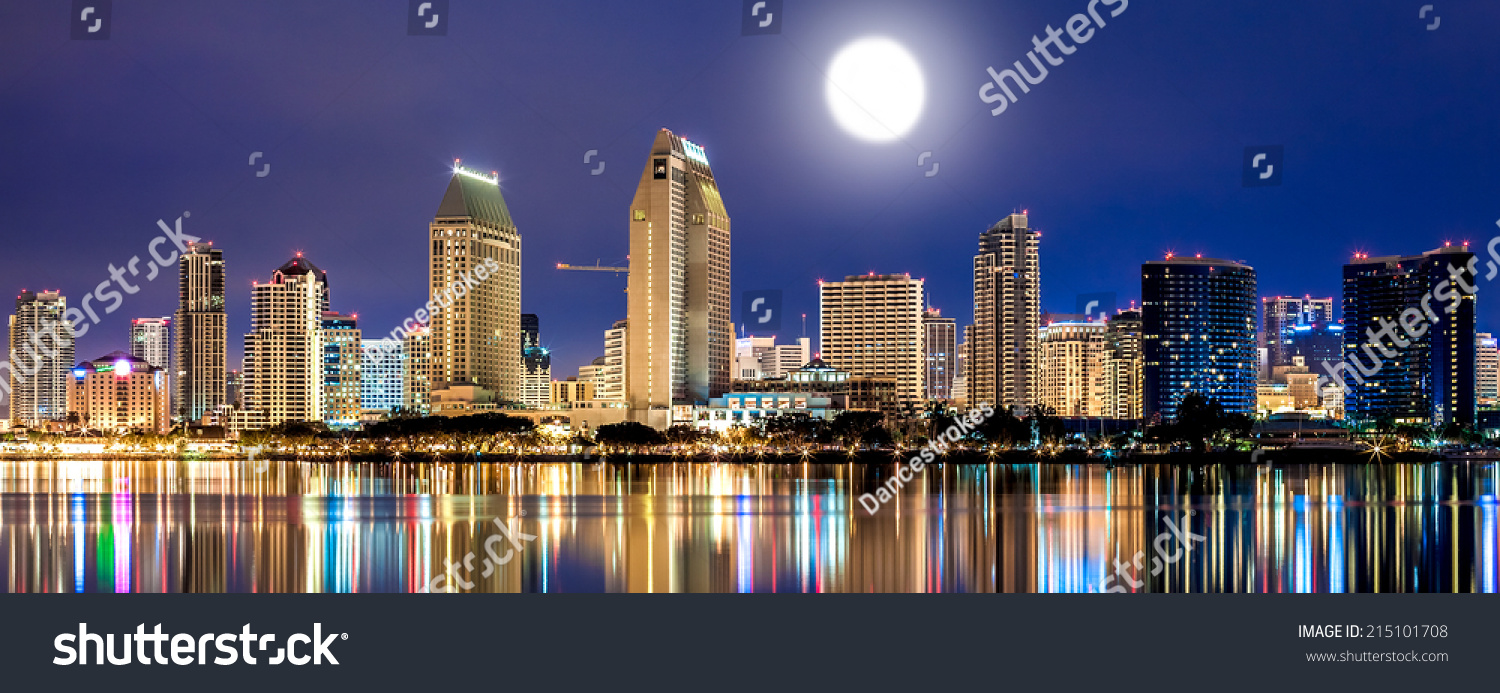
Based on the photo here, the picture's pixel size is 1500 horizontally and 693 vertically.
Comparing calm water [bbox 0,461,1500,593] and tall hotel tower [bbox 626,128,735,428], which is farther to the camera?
tall hotel tower [bbox 626,128,735,428]

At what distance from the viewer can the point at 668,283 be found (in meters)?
190

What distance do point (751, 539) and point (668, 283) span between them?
141723 millimetres

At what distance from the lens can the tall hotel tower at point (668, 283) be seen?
618ft

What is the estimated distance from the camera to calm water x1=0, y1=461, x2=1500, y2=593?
37875 mm

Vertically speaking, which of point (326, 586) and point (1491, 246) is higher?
point (1491, 246)

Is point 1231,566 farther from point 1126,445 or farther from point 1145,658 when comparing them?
point 1126,445

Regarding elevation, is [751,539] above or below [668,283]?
below

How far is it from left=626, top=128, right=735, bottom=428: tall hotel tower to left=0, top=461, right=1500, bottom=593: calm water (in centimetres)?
10216

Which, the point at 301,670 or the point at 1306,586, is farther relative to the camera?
the point at 1306,586

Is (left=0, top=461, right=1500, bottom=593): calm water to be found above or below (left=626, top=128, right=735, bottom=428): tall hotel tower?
below

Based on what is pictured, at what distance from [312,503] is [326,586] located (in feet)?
116

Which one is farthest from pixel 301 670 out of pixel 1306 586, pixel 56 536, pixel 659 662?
pixel 56 536

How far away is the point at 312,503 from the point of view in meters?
71.2

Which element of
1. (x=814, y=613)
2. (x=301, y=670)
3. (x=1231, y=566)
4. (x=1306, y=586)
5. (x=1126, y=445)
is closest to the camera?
A: (x=301, y=670)
